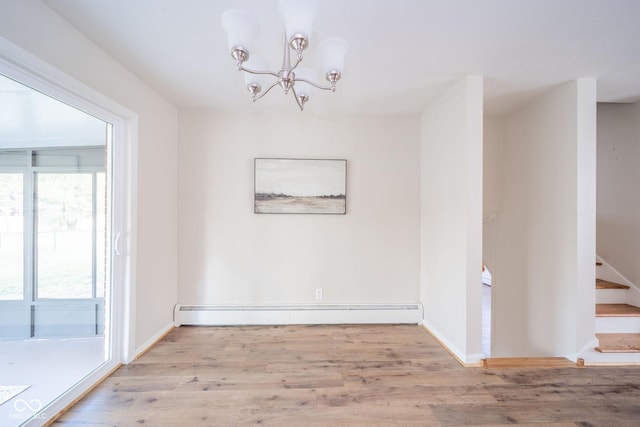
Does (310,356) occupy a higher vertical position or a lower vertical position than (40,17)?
lower

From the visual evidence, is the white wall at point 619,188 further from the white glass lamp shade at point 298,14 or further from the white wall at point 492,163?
the white glass lamp shade at point 298,14

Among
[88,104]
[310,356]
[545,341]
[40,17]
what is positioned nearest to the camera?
[40,17]

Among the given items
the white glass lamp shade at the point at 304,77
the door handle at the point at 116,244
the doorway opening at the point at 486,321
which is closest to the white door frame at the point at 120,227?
the door handle at the point at 116,244

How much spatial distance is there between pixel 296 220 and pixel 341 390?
5.21 ft

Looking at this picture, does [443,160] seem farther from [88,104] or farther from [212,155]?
[88,104]

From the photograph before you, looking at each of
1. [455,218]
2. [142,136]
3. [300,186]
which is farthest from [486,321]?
[142,136]

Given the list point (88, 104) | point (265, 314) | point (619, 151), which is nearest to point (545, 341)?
point (619, 151)

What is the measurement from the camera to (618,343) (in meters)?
2.02

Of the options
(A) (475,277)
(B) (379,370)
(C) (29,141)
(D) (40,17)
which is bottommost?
(B) (379,370)

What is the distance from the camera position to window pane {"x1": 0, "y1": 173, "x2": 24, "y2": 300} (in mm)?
1354

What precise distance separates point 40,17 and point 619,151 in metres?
4.84

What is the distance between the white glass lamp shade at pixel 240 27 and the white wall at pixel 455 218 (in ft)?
5.67

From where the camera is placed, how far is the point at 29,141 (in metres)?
1.46

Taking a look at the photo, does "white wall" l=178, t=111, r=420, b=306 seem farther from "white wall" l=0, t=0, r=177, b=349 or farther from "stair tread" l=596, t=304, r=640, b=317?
"stair tread" l=596, t=304, r=640, b=317
